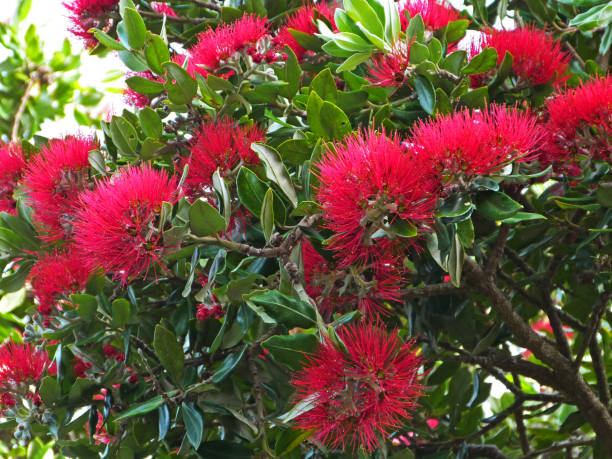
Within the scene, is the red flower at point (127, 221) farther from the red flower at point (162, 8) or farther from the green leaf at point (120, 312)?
the red flower at point (162, 8)

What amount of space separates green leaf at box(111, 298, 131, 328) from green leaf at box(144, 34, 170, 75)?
1.35ft

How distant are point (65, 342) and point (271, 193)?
21.4 inches

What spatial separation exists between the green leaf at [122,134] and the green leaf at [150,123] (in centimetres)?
2

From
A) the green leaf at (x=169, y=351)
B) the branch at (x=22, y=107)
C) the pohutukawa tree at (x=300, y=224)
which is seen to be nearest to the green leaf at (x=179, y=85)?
the pohutukawa tree at (x=300, y=224)

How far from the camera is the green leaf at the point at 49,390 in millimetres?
1111

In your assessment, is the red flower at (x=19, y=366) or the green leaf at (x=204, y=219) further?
the red flower at (x=19, y=366)

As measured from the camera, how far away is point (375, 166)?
81 centimetres

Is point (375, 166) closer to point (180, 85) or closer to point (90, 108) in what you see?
point (180, 85)

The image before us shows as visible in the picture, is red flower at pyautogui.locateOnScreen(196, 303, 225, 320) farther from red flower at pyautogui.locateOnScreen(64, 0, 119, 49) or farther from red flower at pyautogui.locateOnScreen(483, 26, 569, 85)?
red flower at pyautogui.locateOnScreen(64, 0, 119, 49)

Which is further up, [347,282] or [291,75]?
[291,75]

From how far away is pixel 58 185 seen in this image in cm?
118

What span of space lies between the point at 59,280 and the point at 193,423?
0.34m

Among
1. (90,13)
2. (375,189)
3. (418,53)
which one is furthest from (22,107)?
(375,189)

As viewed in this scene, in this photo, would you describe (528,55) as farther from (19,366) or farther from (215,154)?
(19,366)
